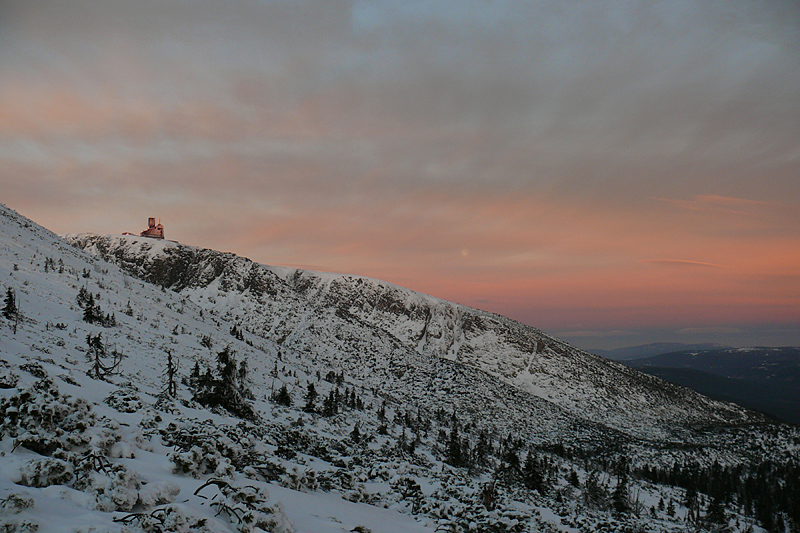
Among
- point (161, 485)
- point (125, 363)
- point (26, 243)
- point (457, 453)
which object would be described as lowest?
point (457, 453)

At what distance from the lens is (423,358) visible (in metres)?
134

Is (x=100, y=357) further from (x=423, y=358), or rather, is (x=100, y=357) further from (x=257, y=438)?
(x=423, y=358)

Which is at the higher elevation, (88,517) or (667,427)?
(88,517)

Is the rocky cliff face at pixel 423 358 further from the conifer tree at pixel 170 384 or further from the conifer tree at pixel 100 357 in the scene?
the conifer tree at pixel 100 357

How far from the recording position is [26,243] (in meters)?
51.9

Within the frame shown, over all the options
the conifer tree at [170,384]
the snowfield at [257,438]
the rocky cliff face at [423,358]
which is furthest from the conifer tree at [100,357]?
the rocky cliff face at [423,358]

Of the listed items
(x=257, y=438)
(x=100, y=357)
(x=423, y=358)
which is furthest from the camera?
(x=423, y=358)

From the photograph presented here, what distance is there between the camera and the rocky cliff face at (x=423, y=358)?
118 metres

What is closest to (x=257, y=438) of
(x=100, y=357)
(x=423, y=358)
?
(x=100, y=357)

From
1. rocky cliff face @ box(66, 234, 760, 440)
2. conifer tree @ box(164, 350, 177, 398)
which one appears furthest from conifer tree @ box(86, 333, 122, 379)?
rocky cliff face @ box(66, 234, 760, 440)

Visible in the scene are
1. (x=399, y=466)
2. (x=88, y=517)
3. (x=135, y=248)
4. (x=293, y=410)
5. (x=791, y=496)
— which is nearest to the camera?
(x=88, y=517)

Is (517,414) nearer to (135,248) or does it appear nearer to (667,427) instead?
(667,427)

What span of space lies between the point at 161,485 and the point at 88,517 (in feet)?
5.27

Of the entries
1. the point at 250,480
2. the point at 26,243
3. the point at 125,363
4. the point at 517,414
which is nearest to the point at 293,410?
the point at 125,363
